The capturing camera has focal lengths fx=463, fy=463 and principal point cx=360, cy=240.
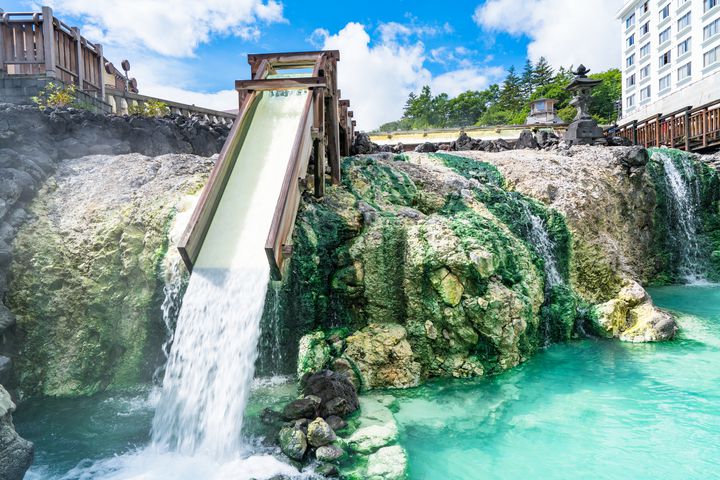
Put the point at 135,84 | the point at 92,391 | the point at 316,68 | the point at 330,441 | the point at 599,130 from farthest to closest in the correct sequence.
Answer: the point at 135,84 < the point at 599,130 < the point at 316,68 < the point at 92,391 < the point at 330,441

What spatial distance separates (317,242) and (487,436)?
345cm

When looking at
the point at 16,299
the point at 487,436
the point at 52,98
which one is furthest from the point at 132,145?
the point at 487,436

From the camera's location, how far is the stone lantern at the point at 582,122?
47.9ft

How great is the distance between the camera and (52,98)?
10.1m

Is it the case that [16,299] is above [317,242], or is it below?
below

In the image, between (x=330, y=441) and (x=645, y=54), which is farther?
(x=645, y=54)

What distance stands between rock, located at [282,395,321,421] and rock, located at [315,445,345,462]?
0.54 meters

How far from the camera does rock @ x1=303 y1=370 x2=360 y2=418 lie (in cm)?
530

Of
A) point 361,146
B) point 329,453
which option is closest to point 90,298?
point 329,453

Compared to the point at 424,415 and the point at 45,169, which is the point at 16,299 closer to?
the point at 45,169

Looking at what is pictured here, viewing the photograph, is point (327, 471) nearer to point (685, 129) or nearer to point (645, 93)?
point (685, 129)

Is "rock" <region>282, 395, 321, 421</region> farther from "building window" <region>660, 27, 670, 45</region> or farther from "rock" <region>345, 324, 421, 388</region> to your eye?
"building window" <region>660, 27, 670, 45</region>

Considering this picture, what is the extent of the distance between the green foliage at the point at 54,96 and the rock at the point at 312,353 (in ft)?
26.6

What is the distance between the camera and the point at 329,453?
15.1ft
